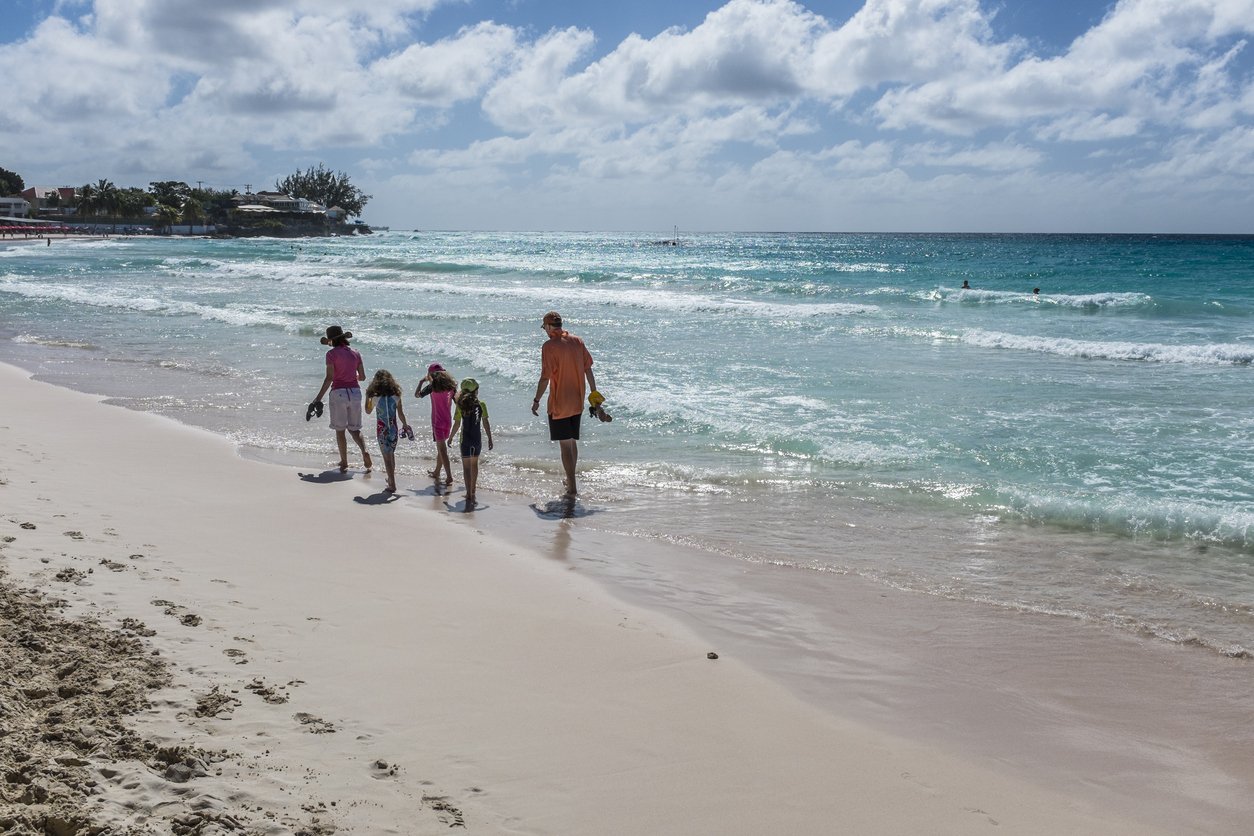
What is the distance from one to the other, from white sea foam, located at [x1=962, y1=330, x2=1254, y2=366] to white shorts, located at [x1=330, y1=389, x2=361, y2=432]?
14.7 meters

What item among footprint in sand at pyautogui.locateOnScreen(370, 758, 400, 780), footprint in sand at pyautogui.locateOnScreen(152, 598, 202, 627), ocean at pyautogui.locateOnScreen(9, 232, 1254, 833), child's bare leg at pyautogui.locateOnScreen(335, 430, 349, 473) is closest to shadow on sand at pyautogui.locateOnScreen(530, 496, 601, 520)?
ocean at pyautogui.locateOnScreen(9, 232, 1254, 833)

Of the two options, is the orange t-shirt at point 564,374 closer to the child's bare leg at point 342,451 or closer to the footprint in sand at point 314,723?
the child's bare leg at point 342,451

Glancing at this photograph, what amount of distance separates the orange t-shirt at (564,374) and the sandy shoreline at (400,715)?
8.78 ft

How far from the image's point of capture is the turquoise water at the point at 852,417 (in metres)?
7.11

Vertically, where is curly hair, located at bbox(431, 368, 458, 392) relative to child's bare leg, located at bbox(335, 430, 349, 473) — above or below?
above

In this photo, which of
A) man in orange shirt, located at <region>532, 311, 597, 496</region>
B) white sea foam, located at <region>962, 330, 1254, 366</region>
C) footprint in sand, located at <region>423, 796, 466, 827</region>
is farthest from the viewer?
white sea foam, located at <region>962, 330, 1254, 366</region>

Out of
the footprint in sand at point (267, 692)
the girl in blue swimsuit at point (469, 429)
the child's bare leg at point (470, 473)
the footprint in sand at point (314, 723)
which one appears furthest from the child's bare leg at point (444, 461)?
the footprint in sand at point (314, 723)

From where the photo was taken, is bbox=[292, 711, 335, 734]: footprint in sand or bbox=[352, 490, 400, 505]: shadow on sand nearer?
bbox=[292, 711, 335, 734]: footprint in sand

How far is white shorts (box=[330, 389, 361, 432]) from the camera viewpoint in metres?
9.85

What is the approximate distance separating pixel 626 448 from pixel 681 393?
130 inches

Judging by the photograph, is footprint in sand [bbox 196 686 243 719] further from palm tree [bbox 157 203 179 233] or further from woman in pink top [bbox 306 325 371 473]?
palm tree [bbox 157 203 179 233]

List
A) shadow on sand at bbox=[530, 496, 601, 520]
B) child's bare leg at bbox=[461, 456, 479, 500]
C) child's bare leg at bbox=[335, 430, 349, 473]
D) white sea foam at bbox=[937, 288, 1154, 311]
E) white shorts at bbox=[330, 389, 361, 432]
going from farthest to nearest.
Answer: white sea foam at bbox=[937, 288, 1154, 311] < white shorts at bbox=[330, 389, 361, 432] < child's bare leg at bbox=[335, 430, 349, 473] < child's bare leg at bbox=[461, 456, 479, 500] < shadow on sand at bbox=[530, 496, 601, 520]

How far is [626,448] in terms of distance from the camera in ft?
35.1

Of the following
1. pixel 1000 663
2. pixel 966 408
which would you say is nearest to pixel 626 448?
pixel 966 408
